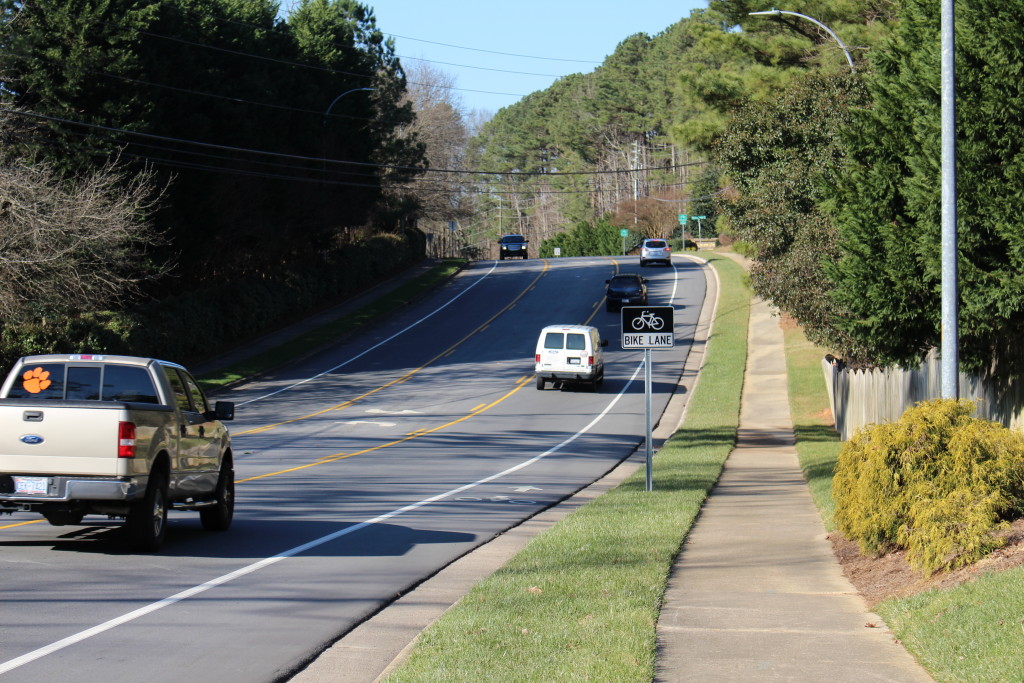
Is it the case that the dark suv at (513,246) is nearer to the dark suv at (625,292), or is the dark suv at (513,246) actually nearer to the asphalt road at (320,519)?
the dark suv at (625,292)

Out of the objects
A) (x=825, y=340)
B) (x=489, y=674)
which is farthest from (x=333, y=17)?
(x=489, y=674)

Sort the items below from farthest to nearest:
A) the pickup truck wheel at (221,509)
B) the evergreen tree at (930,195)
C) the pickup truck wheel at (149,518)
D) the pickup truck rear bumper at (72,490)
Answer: the evergreen tree at (930,195) → the pickup truck wheel at (221,509) → the pickup truck wheel at (149,518) → the pickup truck rear bumper at (72,490)

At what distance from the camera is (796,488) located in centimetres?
1816

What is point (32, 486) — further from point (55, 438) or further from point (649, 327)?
point (649, 327)

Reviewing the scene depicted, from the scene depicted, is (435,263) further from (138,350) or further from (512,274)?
(138,350)

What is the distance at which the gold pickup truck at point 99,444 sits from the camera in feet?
34.9

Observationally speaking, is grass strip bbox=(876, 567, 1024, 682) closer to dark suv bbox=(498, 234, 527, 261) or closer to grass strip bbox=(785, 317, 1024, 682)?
grass strip bbox=(785, 317, 1024, 682)

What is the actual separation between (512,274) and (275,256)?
22235 mm

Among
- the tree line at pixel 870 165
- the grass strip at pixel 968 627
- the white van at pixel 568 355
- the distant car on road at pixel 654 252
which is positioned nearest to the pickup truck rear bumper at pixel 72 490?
the grass strip at pixel 968 627

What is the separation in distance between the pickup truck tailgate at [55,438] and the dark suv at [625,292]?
42.3 meters

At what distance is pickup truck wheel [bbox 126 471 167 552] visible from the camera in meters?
11.0

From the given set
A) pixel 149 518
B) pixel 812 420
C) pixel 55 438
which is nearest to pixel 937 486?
pixel 149 518

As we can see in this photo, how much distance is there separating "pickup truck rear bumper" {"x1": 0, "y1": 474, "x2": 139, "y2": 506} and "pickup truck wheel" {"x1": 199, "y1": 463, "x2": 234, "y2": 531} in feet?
7.29

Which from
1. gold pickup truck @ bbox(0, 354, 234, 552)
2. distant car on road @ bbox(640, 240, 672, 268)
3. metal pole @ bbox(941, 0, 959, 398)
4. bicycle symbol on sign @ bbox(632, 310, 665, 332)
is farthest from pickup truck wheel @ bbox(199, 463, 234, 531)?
distant car on road @ bbox(640, 240, 672, 268)
